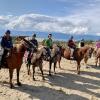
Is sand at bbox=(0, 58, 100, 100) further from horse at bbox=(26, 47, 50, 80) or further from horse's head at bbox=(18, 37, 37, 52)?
horse's head at bbox=(18, 37, 37, 52)

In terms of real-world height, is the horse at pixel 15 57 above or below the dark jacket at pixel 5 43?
below

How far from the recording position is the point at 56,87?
1794 centimetres

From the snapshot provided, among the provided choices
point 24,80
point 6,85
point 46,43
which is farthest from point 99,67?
point 6,85

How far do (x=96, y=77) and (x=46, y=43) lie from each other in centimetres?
402

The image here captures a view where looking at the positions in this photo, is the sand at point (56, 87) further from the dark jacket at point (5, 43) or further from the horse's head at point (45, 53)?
the dark jacket at point (5, 43)

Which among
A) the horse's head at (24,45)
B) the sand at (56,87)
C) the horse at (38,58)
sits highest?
the horse's head at (24,45)

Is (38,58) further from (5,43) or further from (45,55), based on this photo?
(5,43)

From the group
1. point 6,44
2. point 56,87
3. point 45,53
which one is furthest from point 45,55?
point 6,44

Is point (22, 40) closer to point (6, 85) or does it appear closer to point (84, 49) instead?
point (6, 85)

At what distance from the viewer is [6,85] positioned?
16.8m

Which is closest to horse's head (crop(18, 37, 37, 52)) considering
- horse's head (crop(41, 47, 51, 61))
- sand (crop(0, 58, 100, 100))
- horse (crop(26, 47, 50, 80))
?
horse (crop(26, 47, 50, 80))

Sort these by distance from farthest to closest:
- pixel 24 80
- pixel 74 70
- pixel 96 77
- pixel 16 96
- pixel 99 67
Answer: pixel 99 67
pixel 74 70
pixel 96 77
pixel 24 80
pixel 16 96

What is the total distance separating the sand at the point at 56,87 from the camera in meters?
15.9

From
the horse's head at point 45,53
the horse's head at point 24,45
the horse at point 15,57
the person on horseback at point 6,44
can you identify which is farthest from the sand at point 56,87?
the horse's head at point 24,45
